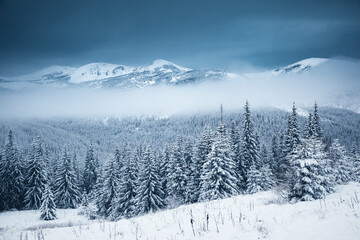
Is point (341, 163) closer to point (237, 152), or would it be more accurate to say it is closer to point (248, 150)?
point (248, 150)

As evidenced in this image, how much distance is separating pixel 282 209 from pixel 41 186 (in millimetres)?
53410

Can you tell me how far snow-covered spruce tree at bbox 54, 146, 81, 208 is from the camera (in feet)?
178

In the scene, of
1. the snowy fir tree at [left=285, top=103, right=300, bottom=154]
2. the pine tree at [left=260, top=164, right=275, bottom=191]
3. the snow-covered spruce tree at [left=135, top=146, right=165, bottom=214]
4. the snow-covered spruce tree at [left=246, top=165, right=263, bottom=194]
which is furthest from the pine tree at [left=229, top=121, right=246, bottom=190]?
the snow-covered spruce tree at [left=135, top=146, right=165, bottom=214]

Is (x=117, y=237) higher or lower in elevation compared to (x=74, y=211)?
higher

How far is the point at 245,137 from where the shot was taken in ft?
132

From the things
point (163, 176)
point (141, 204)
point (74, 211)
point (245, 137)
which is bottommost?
point (74, 211)

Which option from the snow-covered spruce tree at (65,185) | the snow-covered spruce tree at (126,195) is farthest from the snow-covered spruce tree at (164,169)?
the snow-covered spruce tree at (65,185)

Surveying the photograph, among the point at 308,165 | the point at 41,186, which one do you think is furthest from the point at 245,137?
the point at 41,186

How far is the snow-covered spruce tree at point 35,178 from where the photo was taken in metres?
49.9

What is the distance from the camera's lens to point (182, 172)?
4025 cm

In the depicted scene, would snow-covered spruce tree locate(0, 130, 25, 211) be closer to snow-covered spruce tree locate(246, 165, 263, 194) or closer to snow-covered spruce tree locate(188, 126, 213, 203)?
snow-covered spruce tree locate(188, 126, 213, 203)

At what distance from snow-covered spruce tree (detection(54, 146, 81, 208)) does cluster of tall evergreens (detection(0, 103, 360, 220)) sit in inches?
8.1

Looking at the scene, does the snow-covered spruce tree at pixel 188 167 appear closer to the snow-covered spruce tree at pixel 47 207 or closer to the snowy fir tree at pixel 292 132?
the snowy fir tree at pixel 292 132

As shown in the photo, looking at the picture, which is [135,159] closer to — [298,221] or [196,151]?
[196,151]
